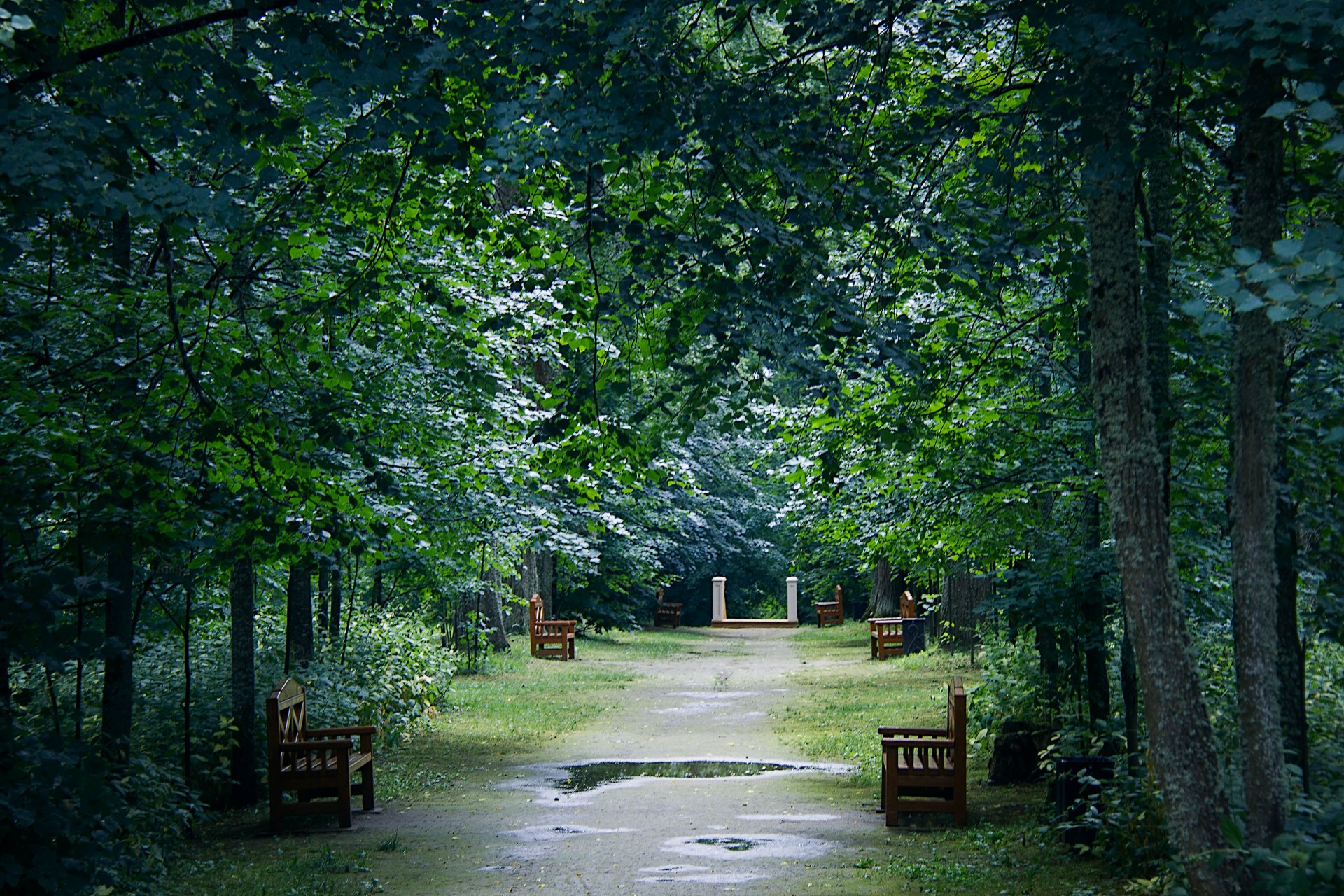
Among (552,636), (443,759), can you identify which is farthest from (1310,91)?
(552,636)

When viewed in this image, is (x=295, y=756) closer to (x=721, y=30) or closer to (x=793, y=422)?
(x=793, y=422)

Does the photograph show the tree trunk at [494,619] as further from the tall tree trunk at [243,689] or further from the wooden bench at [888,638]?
the tall tree trunk at [243,689]

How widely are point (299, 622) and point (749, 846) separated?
658 centimetres

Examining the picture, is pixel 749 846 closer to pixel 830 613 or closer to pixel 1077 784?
pixel 1077 784

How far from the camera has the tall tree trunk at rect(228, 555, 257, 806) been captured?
1095 centimetres

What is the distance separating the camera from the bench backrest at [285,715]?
10141 mm

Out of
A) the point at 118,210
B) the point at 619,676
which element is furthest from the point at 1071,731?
the point at 619,676

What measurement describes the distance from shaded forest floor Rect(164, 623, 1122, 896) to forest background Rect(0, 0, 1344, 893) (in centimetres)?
97

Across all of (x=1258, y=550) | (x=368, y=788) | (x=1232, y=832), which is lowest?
(x=368, y=788)

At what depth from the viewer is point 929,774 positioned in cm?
1000

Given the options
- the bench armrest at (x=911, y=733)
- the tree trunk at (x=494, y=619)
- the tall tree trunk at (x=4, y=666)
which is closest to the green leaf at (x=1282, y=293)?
the tall tree trunk at (x=4, y=666)

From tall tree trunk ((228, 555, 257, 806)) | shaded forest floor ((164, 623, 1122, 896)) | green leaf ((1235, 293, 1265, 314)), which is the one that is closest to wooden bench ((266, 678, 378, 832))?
shaded forest floor ((164, 623, 1122, 896))

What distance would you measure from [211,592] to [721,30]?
349 inches

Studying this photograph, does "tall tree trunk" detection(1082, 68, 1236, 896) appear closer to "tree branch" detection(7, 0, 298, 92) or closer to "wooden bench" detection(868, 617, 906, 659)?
"tree branch" detection(7, 0, 298, 92)
